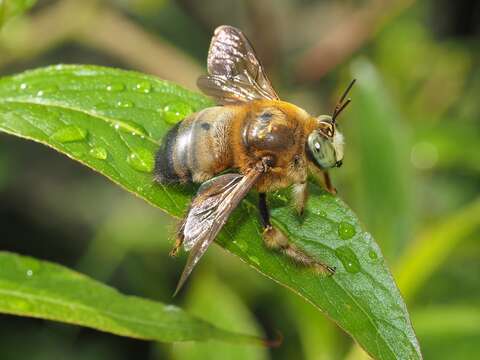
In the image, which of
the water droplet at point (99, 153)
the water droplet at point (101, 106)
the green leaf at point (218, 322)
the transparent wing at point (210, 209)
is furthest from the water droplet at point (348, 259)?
the green leaf at point (218, 322)

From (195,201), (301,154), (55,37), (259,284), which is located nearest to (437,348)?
(259,284)

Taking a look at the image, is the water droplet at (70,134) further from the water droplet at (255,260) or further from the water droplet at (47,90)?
the water droplet at (255,260)

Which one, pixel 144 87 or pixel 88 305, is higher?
pixel 144 87

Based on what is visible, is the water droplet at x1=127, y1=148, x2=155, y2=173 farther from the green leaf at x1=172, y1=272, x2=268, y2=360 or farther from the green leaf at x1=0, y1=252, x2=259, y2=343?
the green leaf at x1=172, y1=272, x2=268, y2=360

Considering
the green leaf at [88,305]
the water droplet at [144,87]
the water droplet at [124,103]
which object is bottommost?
the green leaf at [88,305]

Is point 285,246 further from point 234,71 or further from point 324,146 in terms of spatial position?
point 234,71

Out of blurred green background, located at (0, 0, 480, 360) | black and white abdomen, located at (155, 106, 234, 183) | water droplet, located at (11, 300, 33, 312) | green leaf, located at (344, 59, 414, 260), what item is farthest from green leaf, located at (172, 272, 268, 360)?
water droplet, located at (11, 300, 33, 312)

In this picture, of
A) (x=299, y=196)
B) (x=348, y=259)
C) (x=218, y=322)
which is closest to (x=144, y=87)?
(x=299, y=196)
